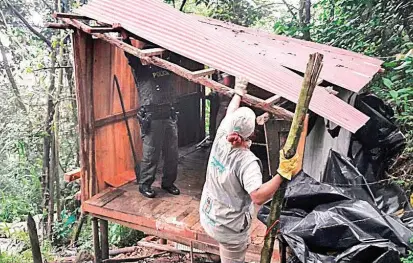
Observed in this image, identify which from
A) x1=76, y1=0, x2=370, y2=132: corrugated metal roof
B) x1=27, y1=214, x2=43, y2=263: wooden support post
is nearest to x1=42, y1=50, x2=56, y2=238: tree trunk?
x1=76, y1=0, x2=370, y2=132: corrugated metal roof

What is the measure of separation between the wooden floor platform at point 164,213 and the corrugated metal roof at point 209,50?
135 centimetres

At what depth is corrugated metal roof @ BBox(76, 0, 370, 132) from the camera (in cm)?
352

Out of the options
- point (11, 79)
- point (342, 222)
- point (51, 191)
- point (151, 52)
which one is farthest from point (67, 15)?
point (11, 79)

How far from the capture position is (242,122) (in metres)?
2.79

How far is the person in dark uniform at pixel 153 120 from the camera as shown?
4.64m

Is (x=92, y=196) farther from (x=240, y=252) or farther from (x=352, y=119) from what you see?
(x=352, y=119)

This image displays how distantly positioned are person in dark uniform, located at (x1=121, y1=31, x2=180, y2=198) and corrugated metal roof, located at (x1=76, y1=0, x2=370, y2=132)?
512 millimetres

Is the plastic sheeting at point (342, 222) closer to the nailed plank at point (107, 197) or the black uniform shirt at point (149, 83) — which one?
the black uniform shirt at point (149, 83)

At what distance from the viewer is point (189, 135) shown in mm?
6824

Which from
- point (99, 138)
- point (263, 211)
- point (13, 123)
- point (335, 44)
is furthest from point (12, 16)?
point (263, 211)

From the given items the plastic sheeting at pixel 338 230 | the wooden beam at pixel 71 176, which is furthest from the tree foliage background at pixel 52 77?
the plastic sheeting at pixel 338 230

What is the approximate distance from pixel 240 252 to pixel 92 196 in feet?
7.15

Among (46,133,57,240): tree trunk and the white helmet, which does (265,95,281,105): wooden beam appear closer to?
the white helmet

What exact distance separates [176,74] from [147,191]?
138 cm
